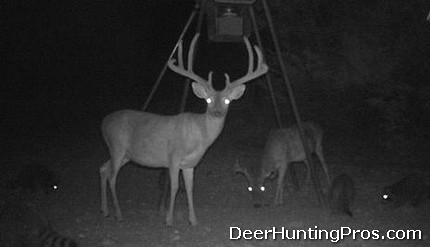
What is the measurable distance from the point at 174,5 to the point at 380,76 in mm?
15046

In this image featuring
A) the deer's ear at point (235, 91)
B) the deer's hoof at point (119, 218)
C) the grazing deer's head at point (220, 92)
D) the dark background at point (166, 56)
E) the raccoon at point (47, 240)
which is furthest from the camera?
the dark background at point (166, 56)

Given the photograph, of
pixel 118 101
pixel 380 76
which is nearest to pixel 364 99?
pixel 380 76

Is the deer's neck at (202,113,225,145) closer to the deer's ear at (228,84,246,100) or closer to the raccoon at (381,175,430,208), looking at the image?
the deer's ear at (228,84,246,100)

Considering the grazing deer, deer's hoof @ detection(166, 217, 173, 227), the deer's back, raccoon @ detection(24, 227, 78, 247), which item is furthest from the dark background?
raccoon @ detection(24, 227, 78, 247)

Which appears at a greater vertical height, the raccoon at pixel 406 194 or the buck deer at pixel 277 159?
the buck deer at pixel 277 159

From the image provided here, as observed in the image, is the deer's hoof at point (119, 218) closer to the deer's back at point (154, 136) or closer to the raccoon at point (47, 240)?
the deer's back at point (154, 136)

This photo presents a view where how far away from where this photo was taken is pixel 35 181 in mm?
9438

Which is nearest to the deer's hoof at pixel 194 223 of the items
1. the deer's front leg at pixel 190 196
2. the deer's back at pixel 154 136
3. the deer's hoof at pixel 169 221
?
the deer's front leg at pixel 190 196

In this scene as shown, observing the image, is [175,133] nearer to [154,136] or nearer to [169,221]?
[154,136]

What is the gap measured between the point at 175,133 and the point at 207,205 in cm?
170

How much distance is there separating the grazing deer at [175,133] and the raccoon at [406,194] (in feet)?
11.6

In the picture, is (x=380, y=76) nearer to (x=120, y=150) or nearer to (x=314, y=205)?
(x=314, y=205)

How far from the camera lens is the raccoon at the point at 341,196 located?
825cm

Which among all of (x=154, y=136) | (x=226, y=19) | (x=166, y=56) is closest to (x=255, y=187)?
(x=154, y=136)
